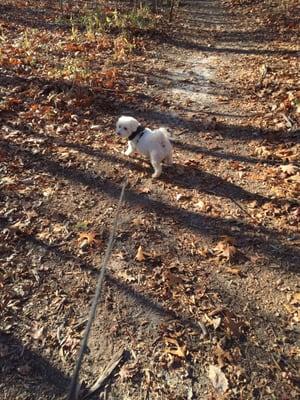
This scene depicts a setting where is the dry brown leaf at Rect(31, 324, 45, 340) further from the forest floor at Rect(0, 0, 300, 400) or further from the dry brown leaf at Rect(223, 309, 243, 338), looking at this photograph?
the dry brown leaf at Rect(223, 309, 243, 338)

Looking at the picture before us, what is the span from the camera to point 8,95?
26.6ft

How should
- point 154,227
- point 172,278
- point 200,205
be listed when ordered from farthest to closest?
point 200,205
point 154,227
point 172,278

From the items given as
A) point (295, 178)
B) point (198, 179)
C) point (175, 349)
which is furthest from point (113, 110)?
point (175, 349)

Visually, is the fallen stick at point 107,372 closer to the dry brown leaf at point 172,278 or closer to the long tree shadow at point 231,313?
the long tree shadow at point 231,313

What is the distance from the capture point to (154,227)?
16.6 ft

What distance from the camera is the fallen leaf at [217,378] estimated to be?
10.9 feet

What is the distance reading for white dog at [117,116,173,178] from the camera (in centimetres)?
563

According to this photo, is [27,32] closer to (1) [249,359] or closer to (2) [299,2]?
(2) [299,2]

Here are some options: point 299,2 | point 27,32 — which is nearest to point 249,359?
→ point 27,32

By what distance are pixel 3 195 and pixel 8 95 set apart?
354cm

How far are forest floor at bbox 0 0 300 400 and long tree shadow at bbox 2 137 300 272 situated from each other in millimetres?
24

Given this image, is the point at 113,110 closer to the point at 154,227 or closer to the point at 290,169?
the point at 154,227

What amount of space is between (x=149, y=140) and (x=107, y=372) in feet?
11.1

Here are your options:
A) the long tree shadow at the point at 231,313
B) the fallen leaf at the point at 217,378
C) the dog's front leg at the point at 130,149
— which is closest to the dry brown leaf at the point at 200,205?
the long tree shadow at the point at 231,313
